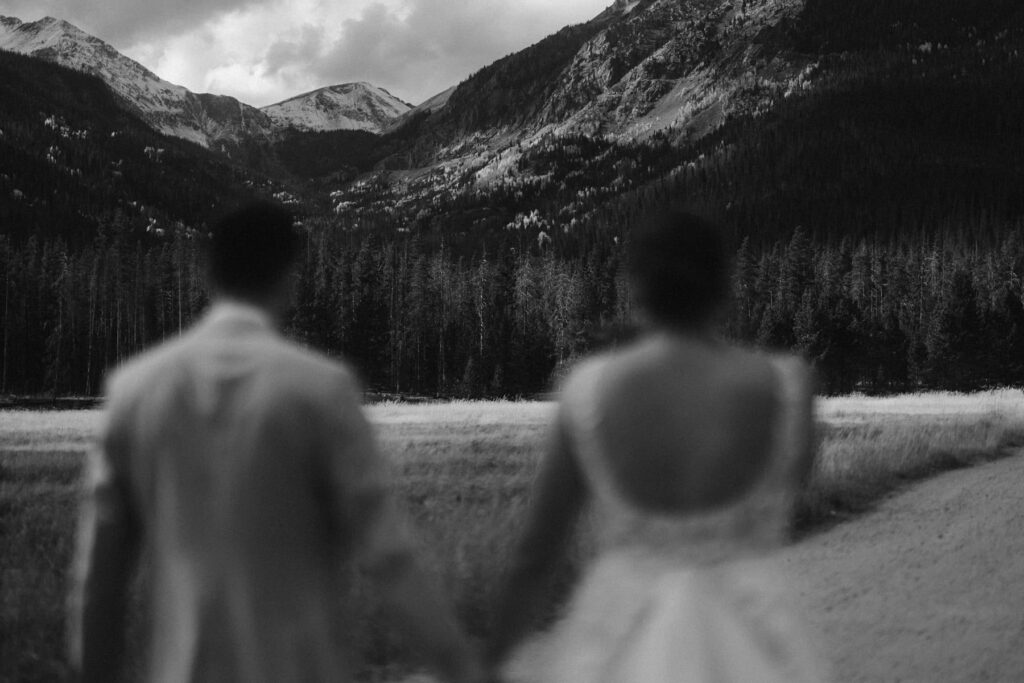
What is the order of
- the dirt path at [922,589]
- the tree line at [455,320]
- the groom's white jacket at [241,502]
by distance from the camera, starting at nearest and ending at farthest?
1. the groom's white jacket at [241,502]
2. the dirt path at [922,589]
3. the tree line at [455,320]

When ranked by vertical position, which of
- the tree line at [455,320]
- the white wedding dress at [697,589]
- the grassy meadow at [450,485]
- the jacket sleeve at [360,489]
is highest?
the tree line at [455,320]

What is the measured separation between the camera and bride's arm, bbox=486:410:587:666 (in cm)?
243

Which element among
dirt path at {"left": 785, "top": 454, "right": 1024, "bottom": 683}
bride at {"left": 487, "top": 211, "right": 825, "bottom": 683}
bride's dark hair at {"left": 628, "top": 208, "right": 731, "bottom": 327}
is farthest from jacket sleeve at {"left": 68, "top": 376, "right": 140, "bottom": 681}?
dirt path at {"left": 785, "top": 454, "right": 1024, "bottom": 683}

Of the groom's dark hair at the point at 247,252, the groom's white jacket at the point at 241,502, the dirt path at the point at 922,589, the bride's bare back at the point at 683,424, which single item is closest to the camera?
the groom's white jacket at the point at 241,502

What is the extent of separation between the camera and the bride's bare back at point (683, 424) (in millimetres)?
2240

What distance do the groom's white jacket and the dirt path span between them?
4899 mm

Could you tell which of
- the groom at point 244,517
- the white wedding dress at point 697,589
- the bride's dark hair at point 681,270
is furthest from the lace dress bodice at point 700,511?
the groom at point 244,517

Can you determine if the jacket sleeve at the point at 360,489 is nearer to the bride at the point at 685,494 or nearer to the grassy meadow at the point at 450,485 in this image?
the bride at the point at 685,494

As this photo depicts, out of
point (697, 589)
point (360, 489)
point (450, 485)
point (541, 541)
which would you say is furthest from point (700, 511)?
point (450, 485)

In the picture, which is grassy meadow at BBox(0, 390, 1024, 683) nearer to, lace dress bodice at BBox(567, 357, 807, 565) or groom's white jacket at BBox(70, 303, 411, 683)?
groom's white jacket at BBox(70, 303, 411, 683)

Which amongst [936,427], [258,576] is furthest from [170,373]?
[936,427]

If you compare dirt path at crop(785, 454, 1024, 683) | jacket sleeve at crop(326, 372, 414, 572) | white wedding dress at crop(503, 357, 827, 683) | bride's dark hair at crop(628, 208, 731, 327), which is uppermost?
bride's dark hair at crop(628, 208, 731, 327)

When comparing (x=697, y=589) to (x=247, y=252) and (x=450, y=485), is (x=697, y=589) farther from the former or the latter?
(x=450, y=485)

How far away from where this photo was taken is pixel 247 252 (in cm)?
239
